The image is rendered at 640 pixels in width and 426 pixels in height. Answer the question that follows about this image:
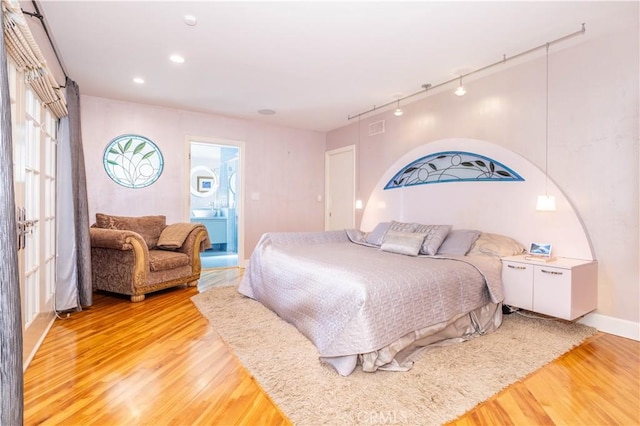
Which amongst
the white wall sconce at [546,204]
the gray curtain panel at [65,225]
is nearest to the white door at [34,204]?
the gray curtain panel at [65,225]

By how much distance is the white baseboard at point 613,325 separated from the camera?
2541 mm

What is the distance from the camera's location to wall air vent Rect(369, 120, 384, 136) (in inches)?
191

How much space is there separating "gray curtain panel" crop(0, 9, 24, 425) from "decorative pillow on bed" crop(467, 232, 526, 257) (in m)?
3.17

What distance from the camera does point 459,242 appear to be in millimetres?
3242

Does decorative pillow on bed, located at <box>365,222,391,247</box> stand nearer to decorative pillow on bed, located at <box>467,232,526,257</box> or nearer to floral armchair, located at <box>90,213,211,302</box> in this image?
decorative pillow on bed, located at <box>467,232,526,257</box>

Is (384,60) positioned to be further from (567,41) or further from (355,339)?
(355,339)

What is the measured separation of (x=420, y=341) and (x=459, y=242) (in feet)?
4.51

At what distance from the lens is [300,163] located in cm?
594

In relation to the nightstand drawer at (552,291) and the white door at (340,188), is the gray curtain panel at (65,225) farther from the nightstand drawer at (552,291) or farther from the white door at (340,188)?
the nightstand drawer at (552,291)

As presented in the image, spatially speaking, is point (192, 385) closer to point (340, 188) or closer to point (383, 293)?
point (383, 293)

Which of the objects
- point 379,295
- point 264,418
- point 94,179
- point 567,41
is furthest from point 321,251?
point 94,179

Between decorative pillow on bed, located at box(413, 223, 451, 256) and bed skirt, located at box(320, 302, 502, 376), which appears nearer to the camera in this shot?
bed skirt, located at box(320, 302, 502, 376)

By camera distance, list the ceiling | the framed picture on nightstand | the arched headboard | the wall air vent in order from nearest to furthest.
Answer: the ceiling
the framed picture on nightstand
the arched headboard
the wall air vent

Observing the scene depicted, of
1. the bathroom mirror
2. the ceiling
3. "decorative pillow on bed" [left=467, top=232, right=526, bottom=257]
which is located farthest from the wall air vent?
the bathroom mirror
